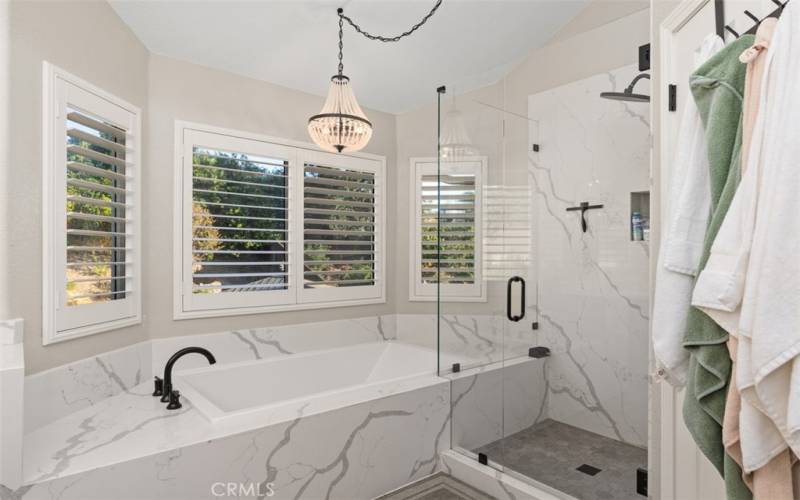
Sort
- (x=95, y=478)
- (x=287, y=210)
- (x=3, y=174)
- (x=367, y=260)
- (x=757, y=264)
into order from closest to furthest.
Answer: (x=757, y=264), (x=95, y=478), (x=3, y=174), (x=287, y=210), (x=367, y=260)

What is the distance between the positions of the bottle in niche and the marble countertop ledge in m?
1.63

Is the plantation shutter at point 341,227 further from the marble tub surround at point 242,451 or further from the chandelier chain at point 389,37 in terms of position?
the marble tub surround at point 242,451

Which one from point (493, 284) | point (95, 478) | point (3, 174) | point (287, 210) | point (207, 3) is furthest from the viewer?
point (287, 210)

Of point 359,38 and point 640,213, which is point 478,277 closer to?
point 640,213

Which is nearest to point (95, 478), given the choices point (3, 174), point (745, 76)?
point (3, 174)

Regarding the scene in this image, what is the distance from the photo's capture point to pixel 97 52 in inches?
92.2

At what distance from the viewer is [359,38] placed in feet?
10.0

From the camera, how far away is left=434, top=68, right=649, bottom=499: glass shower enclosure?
8.71 ft

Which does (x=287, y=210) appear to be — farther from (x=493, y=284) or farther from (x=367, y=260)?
(x=493, y=284)

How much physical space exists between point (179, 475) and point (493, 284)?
1.85 m

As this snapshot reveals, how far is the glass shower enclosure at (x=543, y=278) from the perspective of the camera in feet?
8.71

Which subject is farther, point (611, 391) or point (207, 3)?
point (611, 391)

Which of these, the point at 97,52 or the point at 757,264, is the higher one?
the point at 97,52

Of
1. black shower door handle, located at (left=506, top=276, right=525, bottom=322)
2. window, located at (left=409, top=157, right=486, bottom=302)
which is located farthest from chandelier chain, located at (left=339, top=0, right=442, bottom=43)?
black shower door handle, located at (left=506, top=276, right=525, bottom=322)
